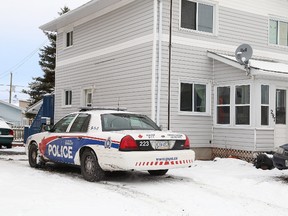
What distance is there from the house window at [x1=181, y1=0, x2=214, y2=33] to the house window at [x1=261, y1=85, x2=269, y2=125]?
10.1 ft

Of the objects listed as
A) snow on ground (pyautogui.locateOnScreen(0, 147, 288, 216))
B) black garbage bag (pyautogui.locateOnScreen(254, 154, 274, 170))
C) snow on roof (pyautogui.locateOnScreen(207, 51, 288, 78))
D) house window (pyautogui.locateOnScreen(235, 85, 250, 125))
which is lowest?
snow on ground (pyautogui.locateOnScreen(0, 147, 288, 216))

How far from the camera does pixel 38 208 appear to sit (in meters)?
6.29

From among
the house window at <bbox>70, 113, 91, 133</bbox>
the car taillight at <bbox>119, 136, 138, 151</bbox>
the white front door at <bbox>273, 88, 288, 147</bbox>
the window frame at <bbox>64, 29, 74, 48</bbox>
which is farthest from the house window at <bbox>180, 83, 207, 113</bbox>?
the window frame at <bbox>64, 29, 74, 48</bbox>

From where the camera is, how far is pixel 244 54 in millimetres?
13180

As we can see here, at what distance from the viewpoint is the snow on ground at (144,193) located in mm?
6453

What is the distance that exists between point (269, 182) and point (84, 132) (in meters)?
4.17

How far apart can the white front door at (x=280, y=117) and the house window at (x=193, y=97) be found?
2443mm

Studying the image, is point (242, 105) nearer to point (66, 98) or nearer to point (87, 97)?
point (87, 97)

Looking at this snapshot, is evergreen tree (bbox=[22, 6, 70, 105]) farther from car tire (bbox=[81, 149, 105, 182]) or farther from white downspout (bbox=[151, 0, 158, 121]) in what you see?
car tire (bbox=[81, 149, 105, 182])

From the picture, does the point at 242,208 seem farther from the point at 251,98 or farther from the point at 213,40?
the point at 213,40

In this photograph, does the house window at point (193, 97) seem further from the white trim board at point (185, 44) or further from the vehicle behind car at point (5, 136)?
the vehicle behind car at point (5, 136)

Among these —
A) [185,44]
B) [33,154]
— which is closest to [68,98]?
[185,44]

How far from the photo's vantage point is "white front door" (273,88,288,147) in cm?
1421

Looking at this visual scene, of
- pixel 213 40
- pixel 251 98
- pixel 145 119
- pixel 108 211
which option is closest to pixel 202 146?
pixel 251 98
